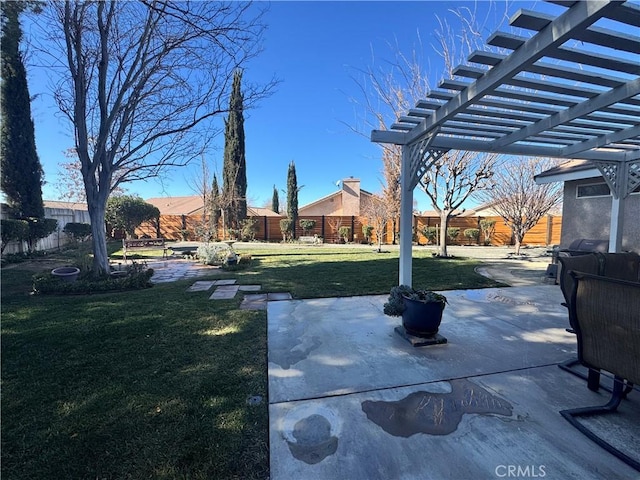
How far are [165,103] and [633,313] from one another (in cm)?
928

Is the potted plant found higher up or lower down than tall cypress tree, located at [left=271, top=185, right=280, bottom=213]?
lower down

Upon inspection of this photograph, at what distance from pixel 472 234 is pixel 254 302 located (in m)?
17.6

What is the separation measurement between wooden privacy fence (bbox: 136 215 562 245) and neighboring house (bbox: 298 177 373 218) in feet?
23.2

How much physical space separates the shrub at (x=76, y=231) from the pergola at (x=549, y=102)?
15.7 metres

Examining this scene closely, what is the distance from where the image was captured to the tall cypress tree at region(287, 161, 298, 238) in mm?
20594

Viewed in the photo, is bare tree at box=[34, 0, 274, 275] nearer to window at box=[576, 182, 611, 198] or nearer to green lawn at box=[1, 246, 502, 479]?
green lawn at box=[1, 246, 502, 479]

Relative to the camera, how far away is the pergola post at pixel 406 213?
440cm

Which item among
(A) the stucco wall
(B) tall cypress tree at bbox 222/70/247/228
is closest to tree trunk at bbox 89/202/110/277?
(A) the stucco wall

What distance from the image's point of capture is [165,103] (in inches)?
306

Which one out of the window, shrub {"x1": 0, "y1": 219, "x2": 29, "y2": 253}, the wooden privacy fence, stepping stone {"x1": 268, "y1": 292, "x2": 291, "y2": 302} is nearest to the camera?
stepping stone {"x1": 268, "y1": 292, "x2": 291, "y2": 302}

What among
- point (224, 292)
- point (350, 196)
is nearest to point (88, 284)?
Result: point (224, 292)

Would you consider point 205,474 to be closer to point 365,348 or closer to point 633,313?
point 365,348

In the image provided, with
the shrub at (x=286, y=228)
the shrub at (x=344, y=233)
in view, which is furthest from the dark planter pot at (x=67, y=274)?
the shrub at (x=344, y=233)

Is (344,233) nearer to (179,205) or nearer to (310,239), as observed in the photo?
(310,239)
